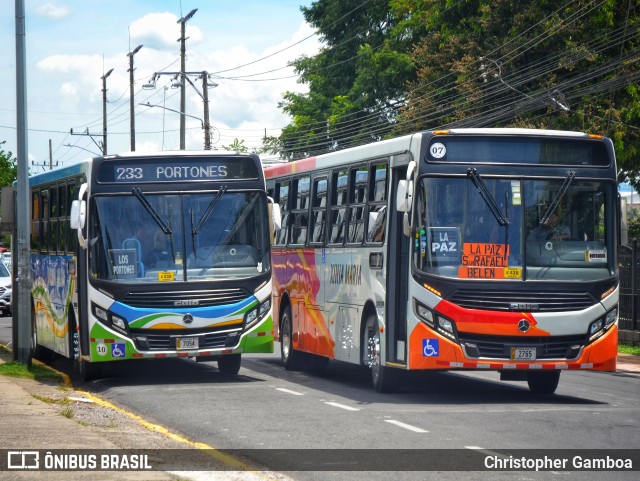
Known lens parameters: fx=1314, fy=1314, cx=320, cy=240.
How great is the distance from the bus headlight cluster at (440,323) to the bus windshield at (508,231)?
0.49m

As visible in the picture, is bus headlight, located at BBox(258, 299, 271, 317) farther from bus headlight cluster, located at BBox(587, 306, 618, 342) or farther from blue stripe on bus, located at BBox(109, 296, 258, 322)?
bus headlight cluster, located at BBox(587, 306, 618, 342)

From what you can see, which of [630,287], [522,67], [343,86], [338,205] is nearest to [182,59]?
[343,86]

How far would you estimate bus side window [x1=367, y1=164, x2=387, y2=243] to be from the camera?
659 inches

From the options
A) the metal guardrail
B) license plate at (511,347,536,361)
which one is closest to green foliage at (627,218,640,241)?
the metal guardrail

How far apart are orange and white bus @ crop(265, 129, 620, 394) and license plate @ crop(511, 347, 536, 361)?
1 cm

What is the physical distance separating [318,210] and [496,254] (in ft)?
16.3

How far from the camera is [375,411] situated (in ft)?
47.7

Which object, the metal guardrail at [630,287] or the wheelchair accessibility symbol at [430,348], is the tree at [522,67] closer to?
the metal guardrail at [630,287]

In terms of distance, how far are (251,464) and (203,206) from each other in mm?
7978

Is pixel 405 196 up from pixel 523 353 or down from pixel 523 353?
up

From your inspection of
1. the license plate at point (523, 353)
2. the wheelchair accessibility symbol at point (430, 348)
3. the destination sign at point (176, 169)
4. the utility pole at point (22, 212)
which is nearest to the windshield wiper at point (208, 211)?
the destination sign at point (176, 169)

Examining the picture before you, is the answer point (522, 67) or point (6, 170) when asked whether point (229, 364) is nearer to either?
point (522, 67)

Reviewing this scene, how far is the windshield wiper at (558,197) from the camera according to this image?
15.7 meters

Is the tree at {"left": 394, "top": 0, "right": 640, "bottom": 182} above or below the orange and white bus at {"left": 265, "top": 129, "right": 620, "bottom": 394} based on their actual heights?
above
